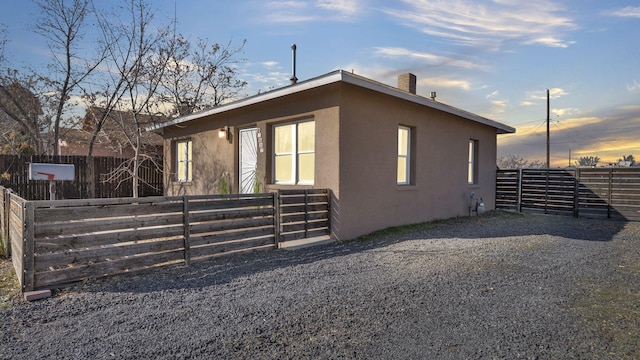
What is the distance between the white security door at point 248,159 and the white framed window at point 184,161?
3.18 m

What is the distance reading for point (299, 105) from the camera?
7.24 metres

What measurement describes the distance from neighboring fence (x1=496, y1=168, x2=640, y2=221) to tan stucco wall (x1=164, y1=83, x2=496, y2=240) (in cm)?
129

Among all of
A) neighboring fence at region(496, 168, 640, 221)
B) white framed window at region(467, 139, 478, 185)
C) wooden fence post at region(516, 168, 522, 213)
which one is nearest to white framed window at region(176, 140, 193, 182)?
white framed window at region(467, 139, 478, 185)

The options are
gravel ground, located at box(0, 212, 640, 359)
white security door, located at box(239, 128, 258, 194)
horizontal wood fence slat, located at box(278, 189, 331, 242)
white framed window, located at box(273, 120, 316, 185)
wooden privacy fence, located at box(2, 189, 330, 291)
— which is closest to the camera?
gravel ground, located at box(0, 212, 640, 359)

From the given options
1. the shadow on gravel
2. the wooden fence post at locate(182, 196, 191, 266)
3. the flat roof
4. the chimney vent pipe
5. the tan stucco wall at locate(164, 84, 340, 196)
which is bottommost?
the shadow on gravel

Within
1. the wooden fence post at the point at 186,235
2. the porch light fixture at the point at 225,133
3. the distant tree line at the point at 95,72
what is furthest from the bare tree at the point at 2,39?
the wooden fence post at the point at 186,235

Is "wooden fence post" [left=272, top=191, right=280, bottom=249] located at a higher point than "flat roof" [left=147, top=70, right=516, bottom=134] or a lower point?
lower

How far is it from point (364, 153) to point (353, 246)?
196 cm

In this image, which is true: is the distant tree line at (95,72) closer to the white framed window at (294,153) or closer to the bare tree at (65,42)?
the bare tree at (65,42)

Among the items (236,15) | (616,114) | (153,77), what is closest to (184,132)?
(153,77)

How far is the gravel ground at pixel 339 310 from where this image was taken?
2.48 metres

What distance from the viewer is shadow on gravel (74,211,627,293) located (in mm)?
4027

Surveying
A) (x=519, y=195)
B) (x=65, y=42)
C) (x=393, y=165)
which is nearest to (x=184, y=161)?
(x=65, y=42)

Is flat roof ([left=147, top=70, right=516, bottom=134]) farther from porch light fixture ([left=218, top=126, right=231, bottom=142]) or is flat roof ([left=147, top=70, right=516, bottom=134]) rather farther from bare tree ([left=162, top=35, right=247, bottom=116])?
bare tree ([left=162, top=35, right=247, bottom=116])
